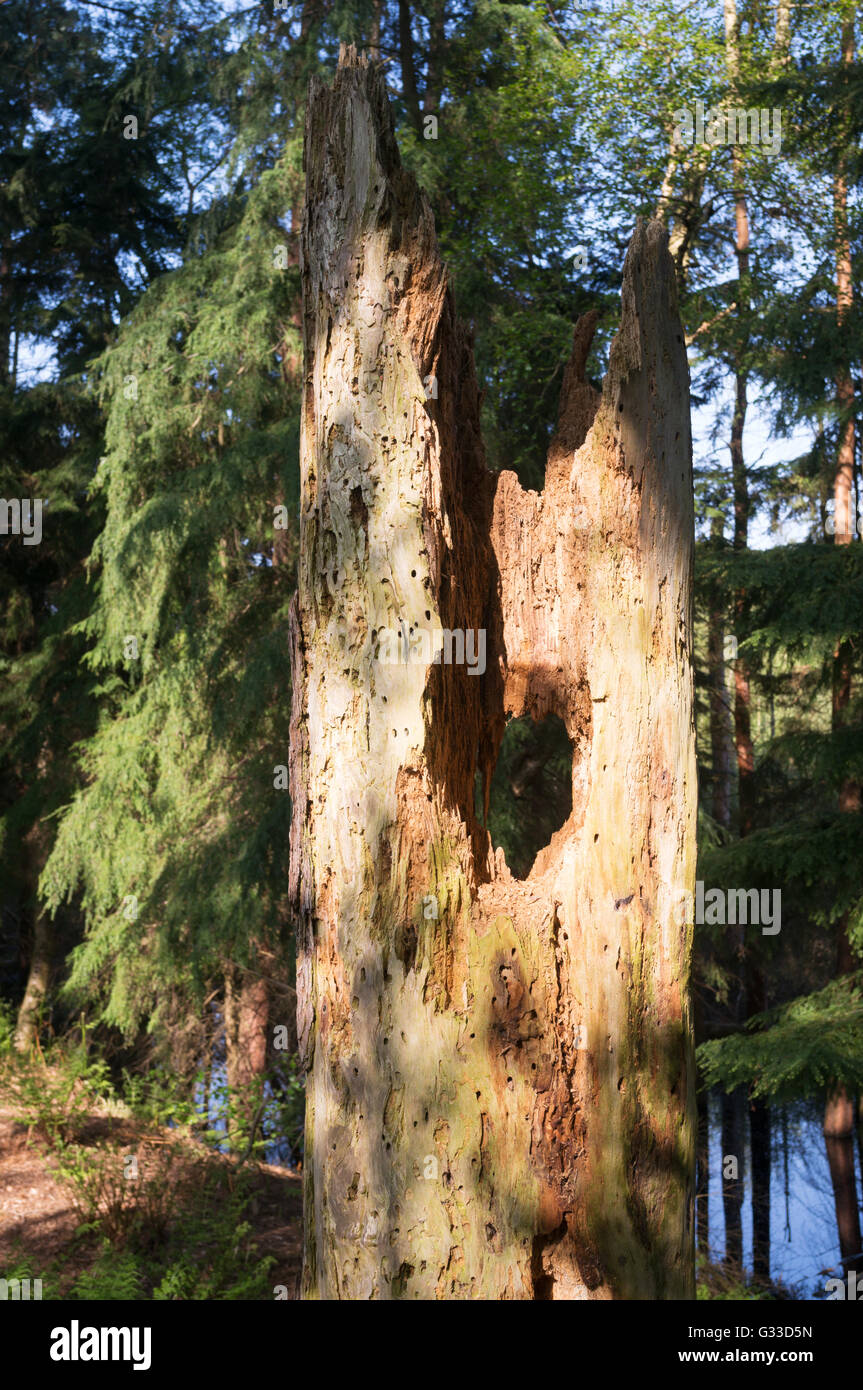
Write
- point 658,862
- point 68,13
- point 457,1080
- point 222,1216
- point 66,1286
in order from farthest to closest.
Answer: point 68,13 → point 222,1216 → point 66,1286 → point 658,862 → point 457,1080

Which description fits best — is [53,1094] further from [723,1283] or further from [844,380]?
[844,380]

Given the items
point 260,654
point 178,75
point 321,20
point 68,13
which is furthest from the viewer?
point 68,13

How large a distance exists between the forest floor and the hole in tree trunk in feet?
9.49

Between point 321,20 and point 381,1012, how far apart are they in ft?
35.2

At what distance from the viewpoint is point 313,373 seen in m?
2.62

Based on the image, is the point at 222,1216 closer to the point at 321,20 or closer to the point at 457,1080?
the point at 457,1080

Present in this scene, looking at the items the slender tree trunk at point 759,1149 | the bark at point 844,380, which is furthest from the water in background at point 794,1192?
the bark at point 844,380

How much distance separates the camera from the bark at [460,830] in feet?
7.52

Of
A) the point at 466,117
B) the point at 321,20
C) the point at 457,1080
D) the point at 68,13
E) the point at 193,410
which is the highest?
the point at 68,13

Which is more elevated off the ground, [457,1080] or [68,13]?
[68,13]

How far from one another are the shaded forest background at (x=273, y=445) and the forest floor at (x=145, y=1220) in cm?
26

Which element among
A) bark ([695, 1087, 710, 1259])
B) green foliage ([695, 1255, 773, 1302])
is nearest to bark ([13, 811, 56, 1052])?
bark ([695, 1087, 710, 1259])

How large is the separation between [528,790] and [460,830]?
6634mm

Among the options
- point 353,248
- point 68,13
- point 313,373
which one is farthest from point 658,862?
point 68,13
